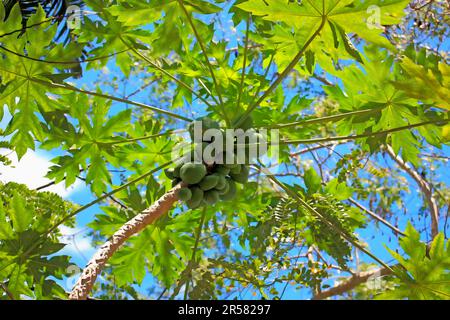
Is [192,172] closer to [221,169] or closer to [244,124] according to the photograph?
[221,169]

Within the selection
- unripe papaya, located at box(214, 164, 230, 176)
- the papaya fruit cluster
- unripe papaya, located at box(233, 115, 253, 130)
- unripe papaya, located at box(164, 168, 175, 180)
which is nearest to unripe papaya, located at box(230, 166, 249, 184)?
the papaya fruit cluster

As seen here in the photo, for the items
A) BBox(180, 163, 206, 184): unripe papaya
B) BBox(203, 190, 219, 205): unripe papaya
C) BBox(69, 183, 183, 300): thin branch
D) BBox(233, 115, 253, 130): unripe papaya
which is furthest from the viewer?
BBox(233, 115, 253, 130): unripe papaya

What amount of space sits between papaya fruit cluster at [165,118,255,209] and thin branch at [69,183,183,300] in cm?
8

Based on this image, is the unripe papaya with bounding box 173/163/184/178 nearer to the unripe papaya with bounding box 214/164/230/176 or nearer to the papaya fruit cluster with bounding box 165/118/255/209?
the papaya fruit cluster with bounding box 165/118/255/209

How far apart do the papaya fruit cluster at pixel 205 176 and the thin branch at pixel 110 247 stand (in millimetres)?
80

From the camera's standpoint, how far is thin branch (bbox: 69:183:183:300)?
2.27 metres

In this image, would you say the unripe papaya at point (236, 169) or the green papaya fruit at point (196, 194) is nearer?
the green papaya fruit at point (196, 194)

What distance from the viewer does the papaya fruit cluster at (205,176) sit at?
3082 mm

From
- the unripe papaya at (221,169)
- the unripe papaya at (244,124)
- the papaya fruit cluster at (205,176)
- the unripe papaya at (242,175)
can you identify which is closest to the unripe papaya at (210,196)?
the papaya fruit cluster at (205,176)

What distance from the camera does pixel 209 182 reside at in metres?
3.13

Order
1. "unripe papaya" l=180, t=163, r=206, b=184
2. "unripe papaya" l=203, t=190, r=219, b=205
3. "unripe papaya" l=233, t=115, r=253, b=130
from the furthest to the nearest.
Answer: "unripe papaya" l=233, t=115, r=253, b=130
"unripe papaya" l=203, t=190, r=219, b=205
"unripe papaya" l=180, t=163, r=206, b=184

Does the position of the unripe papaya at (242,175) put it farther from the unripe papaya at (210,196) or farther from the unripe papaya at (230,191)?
the unripe papaya at (210,196)

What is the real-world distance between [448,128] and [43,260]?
7.40 feet
